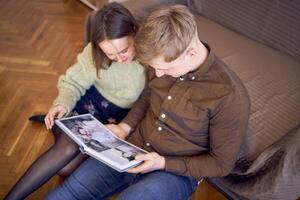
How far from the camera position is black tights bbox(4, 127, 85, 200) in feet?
3.87

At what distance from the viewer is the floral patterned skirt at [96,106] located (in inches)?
51.8

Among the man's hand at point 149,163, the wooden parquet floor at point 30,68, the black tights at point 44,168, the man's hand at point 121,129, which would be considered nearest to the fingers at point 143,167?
the man's hand at point 149,163

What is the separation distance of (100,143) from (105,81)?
0.95ft

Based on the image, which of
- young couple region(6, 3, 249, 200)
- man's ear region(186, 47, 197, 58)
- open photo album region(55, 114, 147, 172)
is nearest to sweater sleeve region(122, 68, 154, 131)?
young couple region(6, 3, 249, 200)

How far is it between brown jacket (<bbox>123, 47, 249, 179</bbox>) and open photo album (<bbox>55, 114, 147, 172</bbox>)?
98mm

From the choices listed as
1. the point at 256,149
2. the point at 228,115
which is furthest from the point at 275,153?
the point at 228,115

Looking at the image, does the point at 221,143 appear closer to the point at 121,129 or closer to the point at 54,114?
the point at 121,129

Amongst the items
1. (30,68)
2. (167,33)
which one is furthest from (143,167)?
(30,68)

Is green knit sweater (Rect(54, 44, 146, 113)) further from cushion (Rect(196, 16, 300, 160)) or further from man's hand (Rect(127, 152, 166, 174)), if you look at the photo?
cushion (Rect(196, 16, 300, 160))

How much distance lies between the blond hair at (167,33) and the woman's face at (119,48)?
0.72 ft

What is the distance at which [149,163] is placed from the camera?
97 centimetres

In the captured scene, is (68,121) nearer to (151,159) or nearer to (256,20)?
(151,159)

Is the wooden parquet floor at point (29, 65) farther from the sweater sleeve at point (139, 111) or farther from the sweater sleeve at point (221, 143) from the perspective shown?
the sweater sleeve at point (221, 143)

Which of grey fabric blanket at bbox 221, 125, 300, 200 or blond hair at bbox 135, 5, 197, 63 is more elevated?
blond hair at bbox 135, 5, 197, 63
